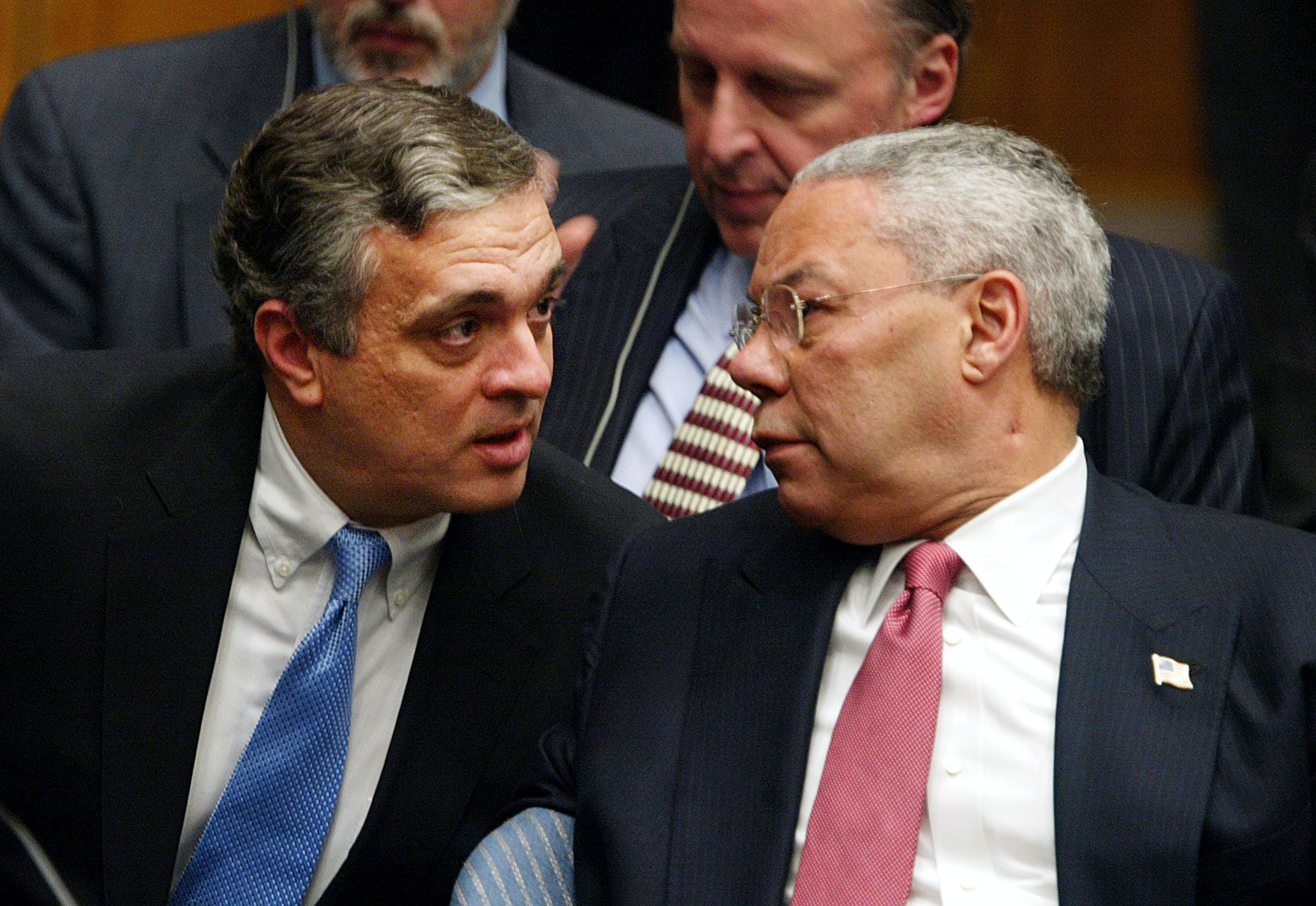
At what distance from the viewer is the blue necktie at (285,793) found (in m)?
2.31

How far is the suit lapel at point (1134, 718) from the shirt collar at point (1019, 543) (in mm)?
32

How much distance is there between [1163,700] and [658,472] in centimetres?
100

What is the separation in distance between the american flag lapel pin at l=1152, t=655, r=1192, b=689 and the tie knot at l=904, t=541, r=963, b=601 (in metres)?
0.24

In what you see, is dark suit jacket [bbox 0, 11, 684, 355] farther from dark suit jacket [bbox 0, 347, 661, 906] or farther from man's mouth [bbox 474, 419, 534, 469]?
man's mouth [bbox 474, 419, 534, 469]

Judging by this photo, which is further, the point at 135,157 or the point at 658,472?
the point at 135,157

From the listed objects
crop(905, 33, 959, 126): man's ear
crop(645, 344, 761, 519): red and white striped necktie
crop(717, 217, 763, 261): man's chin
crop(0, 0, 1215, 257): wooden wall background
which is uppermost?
crop(905, 33, 959, 126): man's ear

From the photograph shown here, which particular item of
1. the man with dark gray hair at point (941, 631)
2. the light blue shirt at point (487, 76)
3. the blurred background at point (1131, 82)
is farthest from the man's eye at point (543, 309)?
the blurred background at point (1131, 82)

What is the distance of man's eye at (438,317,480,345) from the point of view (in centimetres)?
230

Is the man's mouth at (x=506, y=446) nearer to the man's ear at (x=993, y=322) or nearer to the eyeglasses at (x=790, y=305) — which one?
the eyeglasses at (x=790, y=305)

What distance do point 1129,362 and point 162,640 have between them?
1359 mm

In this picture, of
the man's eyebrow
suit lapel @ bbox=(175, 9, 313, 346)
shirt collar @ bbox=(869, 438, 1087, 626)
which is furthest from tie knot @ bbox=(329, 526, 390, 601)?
suit lapel @ bbox=(175, 9, 313, 346)

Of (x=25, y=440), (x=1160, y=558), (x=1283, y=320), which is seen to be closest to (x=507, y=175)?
(x=25, y=440)

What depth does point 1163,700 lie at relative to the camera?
82.0 inches

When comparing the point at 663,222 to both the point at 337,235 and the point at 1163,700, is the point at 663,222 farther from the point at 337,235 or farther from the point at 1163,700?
the point at 1163,700
